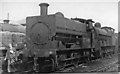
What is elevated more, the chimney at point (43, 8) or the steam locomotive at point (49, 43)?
the chimney at point (43, 8)

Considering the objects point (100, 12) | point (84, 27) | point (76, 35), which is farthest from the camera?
point (84, 27)

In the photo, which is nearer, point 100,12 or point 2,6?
point 2,6

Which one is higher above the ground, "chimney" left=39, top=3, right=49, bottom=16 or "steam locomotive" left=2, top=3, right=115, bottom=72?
"chimney" left=39, top=3, right=49, bottom=16

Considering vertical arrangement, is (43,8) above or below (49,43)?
above

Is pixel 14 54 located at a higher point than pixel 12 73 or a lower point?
higher

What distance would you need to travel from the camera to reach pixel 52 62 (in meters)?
9.91

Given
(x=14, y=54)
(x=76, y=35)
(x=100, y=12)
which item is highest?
(x=100, y=12)

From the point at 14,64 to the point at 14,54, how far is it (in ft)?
2.47

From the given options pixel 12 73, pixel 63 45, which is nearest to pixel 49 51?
pixel 63 45

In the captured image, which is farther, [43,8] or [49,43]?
[43,8]

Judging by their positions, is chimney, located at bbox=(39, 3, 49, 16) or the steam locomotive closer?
the steam locomotive

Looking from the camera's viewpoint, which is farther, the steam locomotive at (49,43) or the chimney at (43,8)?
the chimney at (43,8)

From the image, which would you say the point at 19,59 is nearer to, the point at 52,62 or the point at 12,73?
the point at 12,73

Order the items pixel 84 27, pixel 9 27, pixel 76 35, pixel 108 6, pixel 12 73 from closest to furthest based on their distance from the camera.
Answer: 1. pixel 12 73
2. pixel 108 6
3. pixel 76 35
4. pixel 84 27
5. pixel 9 27
